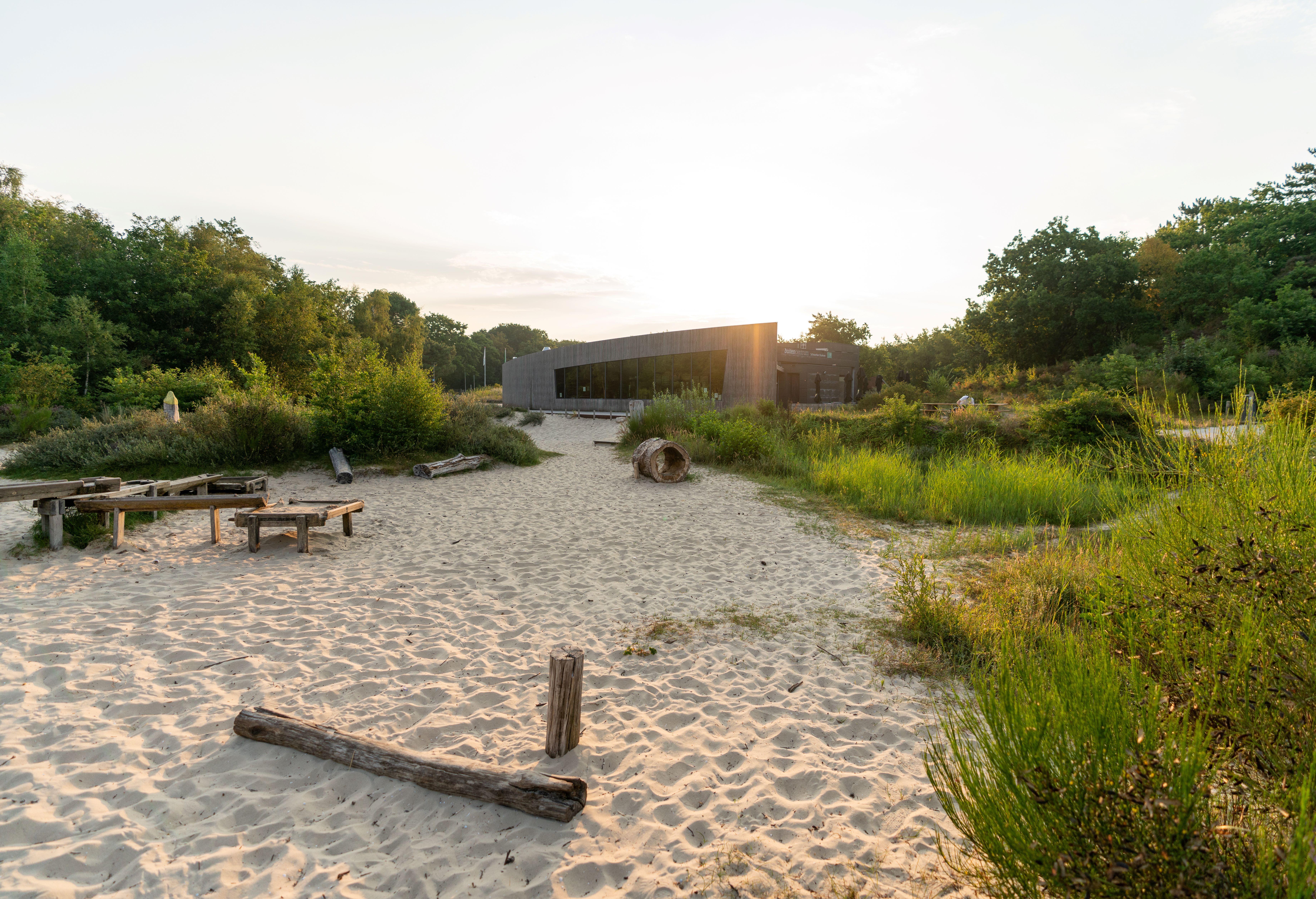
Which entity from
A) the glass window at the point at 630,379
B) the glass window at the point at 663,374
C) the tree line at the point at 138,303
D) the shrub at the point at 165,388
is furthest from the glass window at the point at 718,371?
the shrub at the point at 165,388

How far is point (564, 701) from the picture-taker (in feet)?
9.57

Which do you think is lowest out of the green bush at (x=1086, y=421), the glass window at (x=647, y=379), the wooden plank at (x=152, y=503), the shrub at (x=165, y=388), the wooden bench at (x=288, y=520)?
the wooden bench at (x=288, y=520)

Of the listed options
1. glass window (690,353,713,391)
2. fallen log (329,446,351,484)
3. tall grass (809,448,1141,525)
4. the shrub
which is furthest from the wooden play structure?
glass window (690,353,713,391)

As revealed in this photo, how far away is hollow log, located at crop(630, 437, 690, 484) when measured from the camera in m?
11.0

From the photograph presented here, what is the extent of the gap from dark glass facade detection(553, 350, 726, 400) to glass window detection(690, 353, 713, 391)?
2cm

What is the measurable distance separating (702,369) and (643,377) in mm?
3469

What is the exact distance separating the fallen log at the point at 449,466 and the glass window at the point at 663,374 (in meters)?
13.1

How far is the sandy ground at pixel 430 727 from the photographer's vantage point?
7.40 ft

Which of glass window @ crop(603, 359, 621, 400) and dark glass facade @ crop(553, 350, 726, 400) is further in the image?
glass window @ crop(603, 359, 621, 400)

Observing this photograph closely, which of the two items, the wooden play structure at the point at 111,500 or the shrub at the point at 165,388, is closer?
the wooden play structure at the point at 111,500

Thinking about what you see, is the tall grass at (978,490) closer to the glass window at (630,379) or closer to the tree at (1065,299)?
the glass window at (630,379)

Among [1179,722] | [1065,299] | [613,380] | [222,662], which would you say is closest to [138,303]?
[613,380]

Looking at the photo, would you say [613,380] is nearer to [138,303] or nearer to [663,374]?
[663,374]

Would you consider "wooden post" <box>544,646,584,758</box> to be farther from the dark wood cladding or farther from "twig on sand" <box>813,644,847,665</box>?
the dark wood cladding
